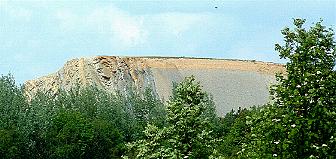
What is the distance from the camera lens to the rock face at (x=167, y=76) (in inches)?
4045

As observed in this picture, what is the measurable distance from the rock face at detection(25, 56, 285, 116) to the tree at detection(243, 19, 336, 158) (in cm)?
8195

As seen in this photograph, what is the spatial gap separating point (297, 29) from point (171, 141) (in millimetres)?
5920

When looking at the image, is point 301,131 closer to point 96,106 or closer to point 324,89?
point 324,89

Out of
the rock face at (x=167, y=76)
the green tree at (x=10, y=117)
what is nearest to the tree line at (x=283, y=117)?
the green tree at (x=10, y=117)

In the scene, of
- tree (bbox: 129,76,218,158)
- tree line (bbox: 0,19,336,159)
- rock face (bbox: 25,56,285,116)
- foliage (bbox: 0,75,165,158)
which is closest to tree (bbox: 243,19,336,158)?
tree line (bbox: 0,19,336,159)

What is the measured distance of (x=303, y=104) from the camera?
13016 millimetres

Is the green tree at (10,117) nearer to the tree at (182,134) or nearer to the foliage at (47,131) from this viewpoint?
the foliage at (47,131)

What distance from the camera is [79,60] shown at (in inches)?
4072

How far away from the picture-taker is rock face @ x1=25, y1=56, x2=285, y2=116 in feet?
337

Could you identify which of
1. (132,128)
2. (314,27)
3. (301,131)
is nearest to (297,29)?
(314,27)

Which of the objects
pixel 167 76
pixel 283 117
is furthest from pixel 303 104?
pixel 167 76

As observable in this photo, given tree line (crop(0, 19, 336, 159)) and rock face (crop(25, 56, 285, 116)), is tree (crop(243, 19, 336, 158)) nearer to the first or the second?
tree line (crop(0, 19, 336, 159))

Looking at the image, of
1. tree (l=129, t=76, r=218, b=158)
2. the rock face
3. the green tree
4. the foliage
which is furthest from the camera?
the rock face

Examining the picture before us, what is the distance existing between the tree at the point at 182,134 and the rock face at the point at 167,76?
3022 inches
